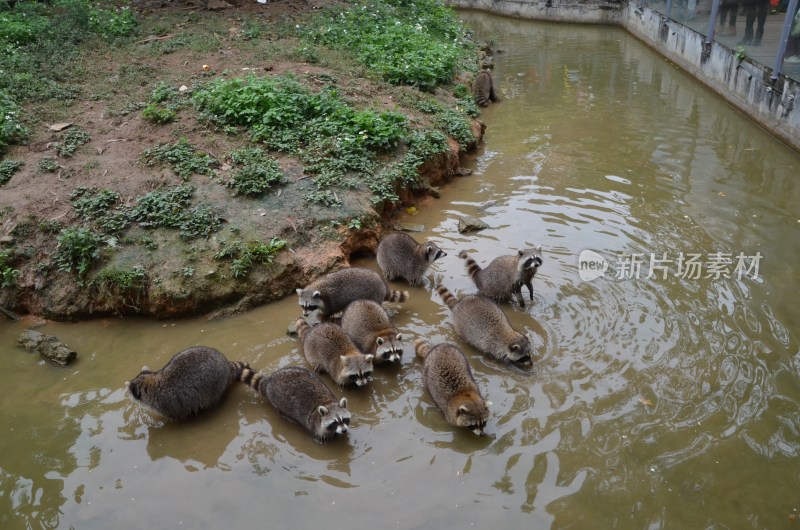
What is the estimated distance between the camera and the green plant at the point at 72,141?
8.24 meters

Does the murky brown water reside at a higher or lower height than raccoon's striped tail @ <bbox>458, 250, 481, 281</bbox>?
lower

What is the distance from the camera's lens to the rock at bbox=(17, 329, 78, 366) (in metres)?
5.88

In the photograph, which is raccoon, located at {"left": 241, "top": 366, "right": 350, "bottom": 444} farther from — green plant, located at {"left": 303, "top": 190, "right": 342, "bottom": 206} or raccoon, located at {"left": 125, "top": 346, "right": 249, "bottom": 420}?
green plant, located at {"left": 303, "top": 190, "right": 342, "bottom": 206}

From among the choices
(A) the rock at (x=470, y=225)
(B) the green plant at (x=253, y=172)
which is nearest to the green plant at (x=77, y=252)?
(B) the green plant at (x=253, y=172)

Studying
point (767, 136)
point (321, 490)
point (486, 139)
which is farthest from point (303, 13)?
point (321, 490)

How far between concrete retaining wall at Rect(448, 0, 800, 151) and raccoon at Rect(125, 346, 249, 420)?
10.0 m

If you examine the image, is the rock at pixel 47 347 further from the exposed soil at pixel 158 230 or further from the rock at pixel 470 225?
the rock at pixel 470 225

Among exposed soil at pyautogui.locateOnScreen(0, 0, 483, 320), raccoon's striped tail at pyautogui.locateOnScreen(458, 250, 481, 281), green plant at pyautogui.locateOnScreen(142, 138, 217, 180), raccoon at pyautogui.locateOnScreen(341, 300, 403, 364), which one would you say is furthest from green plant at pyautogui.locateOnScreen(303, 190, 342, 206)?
raccoon at pyautogui.locateOnScreen(341, 300, 403, 364)

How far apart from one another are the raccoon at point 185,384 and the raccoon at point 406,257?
2.40 m

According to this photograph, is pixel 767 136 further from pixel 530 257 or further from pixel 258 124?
pixel 258 124

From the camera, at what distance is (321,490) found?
14.5 feet

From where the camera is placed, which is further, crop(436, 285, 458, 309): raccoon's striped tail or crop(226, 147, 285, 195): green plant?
crop(226, 147, 285, 195): green plant

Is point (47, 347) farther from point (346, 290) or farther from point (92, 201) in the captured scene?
point (346, 290)

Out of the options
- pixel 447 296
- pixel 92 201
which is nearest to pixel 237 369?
pixel 447 296
